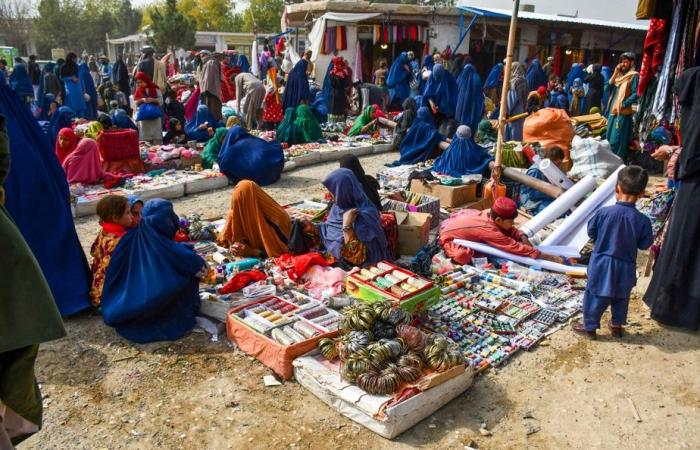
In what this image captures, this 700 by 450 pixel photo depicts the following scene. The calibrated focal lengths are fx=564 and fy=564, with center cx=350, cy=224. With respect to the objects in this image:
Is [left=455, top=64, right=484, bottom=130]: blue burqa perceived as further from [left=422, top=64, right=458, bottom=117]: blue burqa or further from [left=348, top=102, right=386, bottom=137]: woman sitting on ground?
[left=348, top=102, right=386, bottom=137]: woman sitting on ground

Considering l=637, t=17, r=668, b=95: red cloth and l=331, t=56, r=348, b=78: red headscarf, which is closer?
l=637, t=17, r=668, b=95: red cloth

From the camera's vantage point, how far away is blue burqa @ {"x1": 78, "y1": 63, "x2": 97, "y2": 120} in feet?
41.9

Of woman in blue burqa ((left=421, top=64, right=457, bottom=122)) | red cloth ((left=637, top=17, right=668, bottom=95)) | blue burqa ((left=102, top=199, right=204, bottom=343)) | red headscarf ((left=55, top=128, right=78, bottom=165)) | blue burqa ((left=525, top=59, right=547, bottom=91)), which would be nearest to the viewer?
blue burqa ((left=102, top=199, right=204, bottom=343))

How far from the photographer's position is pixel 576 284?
5078 mm

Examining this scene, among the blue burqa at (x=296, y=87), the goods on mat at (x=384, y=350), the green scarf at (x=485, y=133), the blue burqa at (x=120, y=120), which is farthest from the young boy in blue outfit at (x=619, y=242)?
the blue burqa at (x=296, y=87)

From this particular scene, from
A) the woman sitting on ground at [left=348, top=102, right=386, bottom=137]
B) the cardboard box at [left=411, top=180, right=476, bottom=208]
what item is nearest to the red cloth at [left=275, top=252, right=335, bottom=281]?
the cardboard box at [left=411, top=180, right=476, bottom=208]

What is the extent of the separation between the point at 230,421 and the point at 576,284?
333 cm

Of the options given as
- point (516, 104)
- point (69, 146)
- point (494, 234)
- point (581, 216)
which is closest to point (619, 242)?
point (494, 234)

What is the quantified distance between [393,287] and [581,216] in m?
2.77

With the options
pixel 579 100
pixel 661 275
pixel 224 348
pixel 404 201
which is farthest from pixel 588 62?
pixel 224 348

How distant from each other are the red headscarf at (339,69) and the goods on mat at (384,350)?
11.0 meters

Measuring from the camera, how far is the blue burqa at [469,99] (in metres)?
10.4

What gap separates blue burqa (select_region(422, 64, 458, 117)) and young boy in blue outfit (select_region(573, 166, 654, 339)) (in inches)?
269

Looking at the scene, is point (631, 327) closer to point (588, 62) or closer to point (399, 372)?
point (399, 372)
